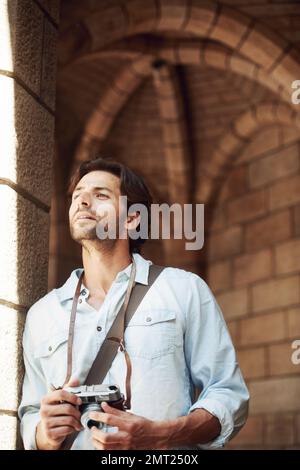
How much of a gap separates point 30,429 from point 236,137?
589 cm

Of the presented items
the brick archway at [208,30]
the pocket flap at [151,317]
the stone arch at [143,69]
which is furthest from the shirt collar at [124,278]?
the stone arch at [143,69]

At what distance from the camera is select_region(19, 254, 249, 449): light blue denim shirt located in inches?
80.8

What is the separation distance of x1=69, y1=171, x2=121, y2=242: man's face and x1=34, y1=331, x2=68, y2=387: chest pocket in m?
0.31

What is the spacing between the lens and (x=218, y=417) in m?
2.03

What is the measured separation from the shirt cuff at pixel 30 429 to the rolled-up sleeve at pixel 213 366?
434 millimetres

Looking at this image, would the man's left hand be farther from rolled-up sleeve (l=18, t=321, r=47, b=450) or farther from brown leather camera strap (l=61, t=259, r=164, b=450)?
rolled-up sleeve (l=18, t=321, r=47, b=450)

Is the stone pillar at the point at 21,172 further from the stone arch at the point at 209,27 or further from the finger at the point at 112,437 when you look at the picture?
the stone arch at the point at 209,27

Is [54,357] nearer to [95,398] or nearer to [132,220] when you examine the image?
[95,398]

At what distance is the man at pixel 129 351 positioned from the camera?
197cm

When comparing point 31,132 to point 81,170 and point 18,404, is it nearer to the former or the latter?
point 81,170

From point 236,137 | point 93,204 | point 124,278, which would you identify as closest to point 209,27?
point 236,137

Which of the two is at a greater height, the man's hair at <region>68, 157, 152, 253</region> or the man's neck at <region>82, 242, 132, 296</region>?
the man's hair at <region>68, 157, 152, 253</region>

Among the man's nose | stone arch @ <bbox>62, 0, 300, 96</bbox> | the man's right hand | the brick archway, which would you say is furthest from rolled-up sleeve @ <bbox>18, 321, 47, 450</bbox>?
stone arch @ <bbox>62, 0, 300, 96</bbox>
